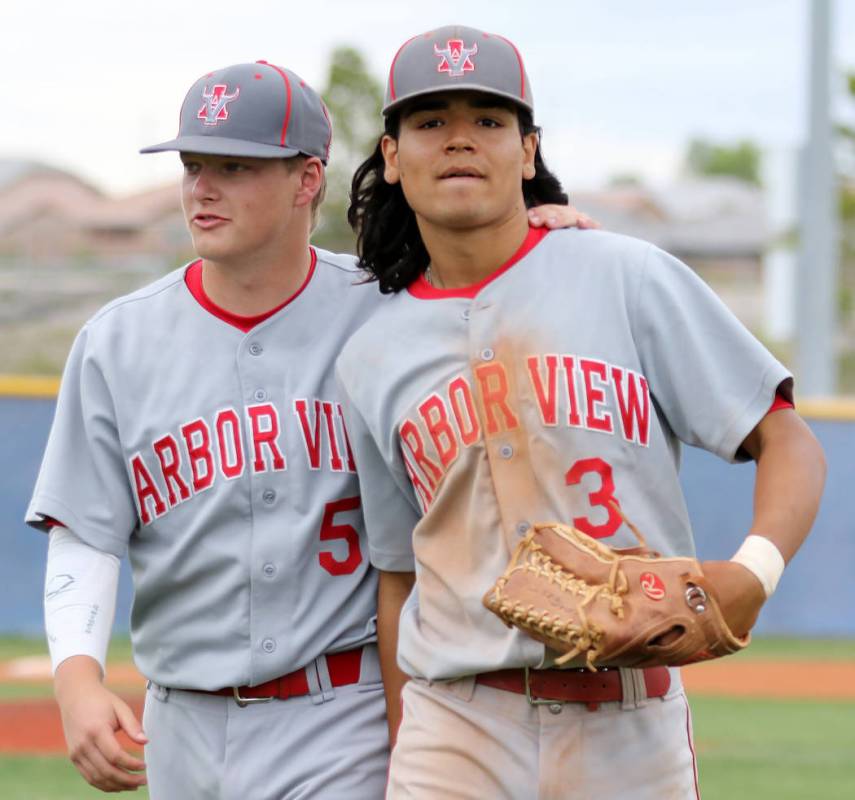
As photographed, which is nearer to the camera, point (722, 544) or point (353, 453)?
point (353, 453)

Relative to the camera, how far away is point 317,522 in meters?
3.22

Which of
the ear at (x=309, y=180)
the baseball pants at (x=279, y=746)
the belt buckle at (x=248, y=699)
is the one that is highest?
the ear at (x=309, y=180)

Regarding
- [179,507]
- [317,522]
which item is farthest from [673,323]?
[179,507]

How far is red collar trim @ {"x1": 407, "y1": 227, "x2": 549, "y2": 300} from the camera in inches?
117

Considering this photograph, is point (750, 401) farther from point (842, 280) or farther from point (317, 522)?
point (842, 280)

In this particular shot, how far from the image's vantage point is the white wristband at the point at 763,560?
254 cm

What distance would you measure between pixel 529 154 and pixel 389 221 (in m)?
0.35

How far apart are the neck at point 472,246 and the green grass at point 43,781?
4195 mm

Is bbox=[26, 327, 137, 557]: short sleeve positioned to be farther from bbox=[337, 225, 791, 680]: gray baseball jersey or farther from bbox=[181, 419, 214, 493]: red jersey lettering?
bbox=[337, 225, 791, 680]: gray baseball jersey

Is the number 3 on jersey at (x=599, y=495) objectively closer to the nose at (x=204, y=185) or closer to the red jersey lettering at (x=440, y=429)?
the red jersey lettering at (x=440, y=429)

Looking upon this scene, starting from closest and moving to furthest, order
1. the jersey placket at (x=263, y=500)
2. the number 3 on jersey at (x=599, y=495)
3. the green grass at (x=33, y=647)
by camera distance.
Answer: the number 3 on jersey at (x=599, y=495) < the jersey placket at (x=263, y=500) < the green grass at (x=33, y=647)

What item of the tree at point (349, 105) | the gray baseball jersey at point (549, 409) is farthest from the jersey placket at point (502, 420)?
the tree at point (349, 105)

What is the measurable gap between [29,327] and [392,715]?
55.9ft

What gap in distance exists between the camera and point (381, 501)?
122 inches
